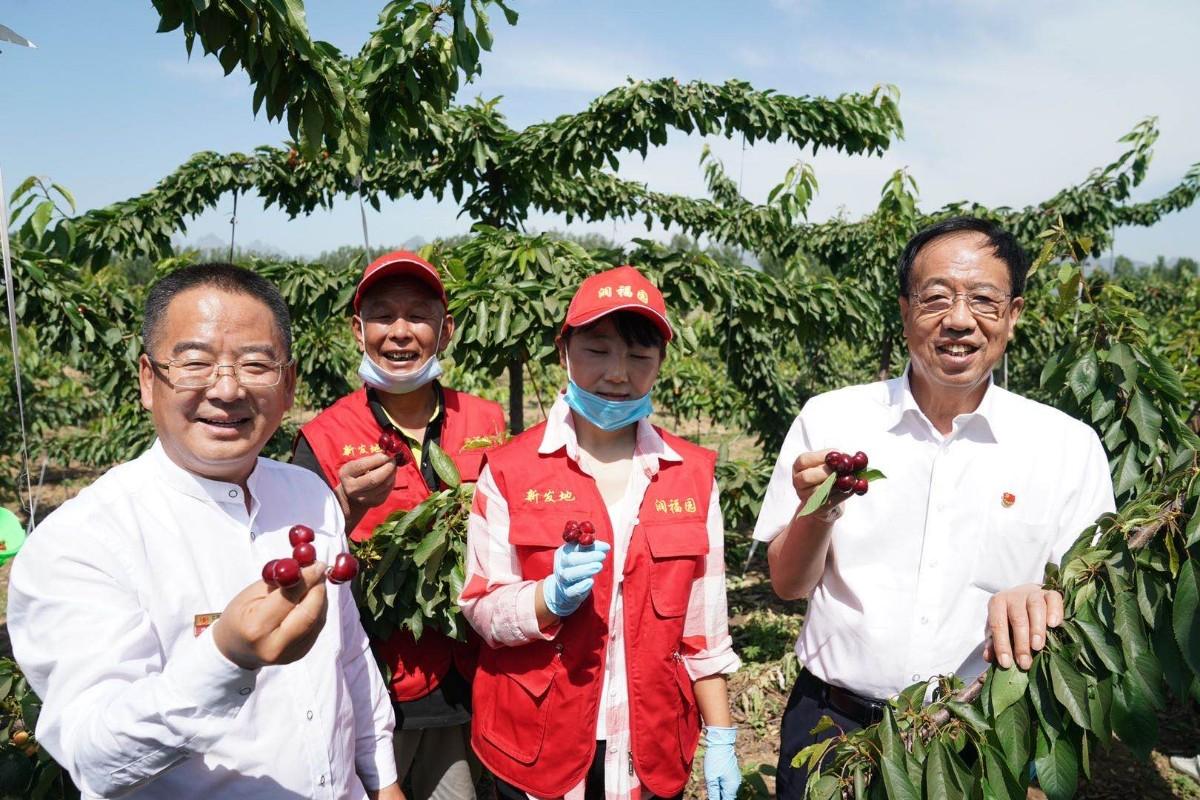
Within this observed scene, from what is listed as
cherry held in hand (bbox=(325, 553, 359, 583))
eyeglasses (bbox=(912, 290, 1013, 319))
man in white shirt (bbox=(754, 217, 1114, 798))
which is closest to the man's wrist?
man in white shirt (bbox=(754, 217, 1114, 798))

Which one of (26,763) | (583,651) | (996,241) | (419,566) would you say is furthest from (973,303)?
(26,763)

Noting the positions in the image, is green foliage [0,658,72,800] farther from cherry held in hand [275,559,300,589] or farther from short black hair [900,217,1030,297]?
short black hair [900,217,1030,297]

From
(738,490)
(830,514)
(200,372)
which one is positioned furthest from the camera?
(738,490)

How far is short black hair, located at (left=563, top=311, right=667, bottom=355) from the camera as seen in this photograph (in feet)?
5.58

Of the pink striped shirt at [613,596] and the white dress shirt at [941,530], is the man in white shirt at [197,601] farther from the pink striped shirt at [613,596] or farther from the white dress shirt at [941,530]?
the white dress shirt at [941,530]

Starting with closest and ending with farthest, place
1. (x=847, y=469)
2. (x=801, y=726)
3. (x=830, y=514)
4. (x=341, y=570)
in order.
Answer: (x=341, y=570), (x=847, y=469), (x=830, y=514), (x=801, y=726)

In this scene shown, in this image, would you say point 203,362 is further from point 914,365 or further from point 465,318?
point 465,318

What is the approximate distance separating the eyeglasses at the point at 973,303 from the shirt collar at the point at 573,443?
62 centimetres

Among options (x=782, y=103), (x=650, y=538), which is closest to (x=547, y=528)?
(x=650, y=538)

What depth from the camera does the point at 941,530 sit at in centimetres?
159

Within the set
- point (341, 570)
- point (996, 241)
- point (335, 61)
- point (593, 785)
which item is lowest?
point (593, 785)

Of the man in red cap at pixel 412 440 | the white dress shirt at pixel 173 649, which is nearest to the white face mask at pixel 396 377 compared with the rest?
the man in red cap at pixel 412 440

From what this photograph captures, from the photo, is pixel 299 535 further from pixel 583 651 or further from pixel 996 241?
pixel 996 241

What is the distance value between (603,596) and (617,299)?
61 centimetres
